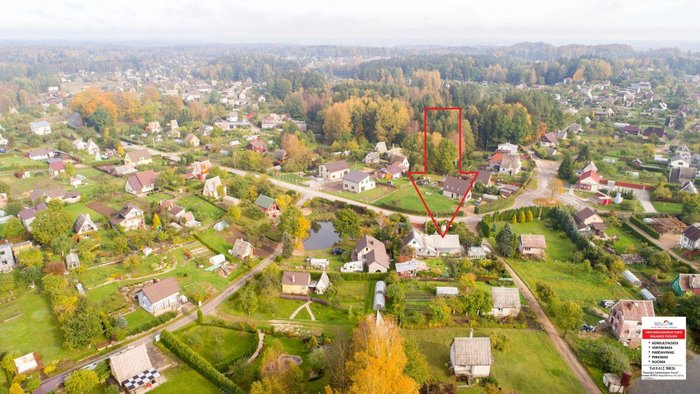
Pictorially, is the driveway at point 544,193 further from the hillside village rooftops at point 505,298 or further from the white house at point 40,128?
the white house at point 40,128

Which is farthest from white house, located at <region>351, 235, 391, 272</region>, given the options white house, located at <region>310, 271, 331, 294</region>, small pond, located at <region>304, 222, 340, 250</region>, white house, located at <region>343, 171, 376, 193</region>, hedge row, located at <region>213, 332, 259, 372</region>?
white house, located at <region>343, 171, 376, 193</region>

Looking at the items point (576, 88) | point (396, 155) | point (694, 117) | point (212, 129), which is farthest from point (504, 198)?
point (576, 88)

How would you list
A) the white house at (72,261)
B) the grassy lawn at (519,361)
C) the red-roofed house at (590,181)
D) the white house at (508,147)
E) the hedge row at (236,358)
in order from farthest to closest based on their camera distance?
the white house at (508,147) → the red-roofed house at (590,181) → the white house at (72,261) → the hedge row at (236,358) → the grassy lawn at (519,361)

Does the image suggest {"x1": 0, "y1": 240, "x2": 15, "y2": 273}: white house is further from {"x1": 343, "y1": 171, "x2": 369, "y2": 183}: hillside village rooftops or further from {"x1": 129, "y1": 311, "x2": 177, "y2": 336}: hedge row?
{"x1": 343, "y1": 171, "x2": 369, "y2": 183}: hillside village rooftops

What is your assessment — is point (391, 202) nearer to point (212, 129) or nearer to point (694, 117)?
point (212, 129)

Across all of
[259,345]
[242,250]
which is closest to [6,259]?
[242,250]

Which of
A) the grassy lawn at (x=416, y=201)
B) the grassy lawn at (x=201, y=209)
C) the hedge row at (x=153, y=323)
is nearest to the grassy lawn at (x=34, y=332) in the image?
the hedge row at (x=153, y=323)
